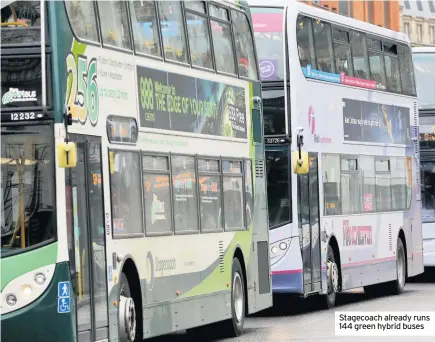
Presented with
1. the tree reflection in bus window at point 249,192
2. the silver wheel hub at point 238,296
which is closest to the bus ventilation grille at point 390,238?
the tree reflection in bus window at point 249,192

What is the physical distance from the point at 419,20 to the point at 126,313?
301 feet

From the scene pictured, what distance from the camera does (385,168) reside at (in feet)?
87.1

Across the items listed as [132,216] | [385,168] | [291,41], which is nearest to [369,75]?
[385,168]

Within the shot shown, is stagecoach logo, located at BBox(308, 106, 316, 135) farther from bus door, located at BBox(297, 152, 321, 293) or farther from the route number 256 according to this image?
the route number 256

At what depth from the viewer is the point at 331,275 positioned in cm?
2323

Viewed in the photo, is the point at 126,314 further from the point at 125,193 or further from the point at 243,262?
the point at 243,262

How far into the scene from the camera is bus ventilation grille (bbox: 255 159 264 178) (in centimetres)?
1973

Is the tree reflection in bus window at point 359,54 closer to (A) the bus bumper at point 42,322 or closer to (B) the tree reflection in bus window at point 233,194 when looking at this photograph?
(B) the tree reflection in bus window at point 233,194

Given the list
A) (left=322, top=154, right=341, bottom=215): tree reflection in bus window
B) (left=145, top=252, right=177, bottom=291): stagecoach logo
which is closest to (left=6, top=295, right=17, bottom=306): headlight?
(left=145, top=252, right=177, bottom=291): stagecoach logo

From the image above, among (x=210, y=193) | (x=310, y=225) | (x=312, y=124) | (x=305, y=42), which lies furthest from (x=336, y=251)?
(x=210, y=193)

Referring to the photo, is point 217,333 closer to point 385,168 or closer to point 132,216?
point 132,216

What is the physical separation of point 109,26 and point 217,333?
17.0 ft
